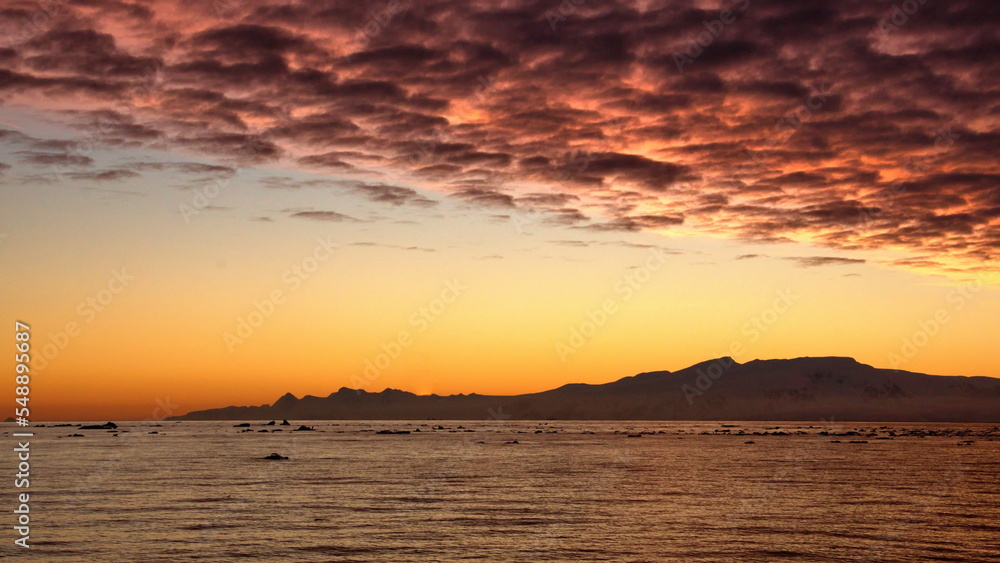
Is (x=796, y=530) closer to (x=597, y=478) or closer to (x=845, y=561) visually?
(x=845, y=561)

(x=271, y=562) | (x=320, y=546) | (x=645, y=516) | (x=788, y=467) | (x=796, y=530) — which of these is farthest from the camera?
(x=788, y=467)

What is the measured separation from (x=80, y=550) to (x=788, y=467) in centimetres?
8944

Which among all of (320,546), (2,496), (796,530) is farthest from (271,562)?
(2,496)

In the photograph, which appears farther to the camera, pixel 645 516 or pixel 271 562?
pixel 645 516

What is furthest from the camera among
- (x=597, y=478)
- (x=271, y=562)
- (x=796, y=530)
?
(x=597, y=478)

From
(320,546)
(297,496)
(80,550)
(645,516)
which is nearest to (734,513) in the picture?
(645,516)

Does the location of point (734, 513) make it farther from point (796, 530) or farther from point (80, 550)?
point (80, 550)

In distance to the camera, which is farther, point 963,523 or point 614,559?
point 963,523

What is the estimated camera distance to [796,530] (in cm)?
4931

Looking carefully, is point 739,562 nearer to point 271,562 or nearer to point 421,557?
point 421,557

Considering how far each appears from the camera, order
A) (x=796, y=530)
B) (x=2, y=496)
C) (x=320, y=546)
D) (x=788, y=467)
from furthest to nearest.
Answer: (x=788, y=467)
(x=2, y=496)
(x=796, y=530)
(x=320, y=546)

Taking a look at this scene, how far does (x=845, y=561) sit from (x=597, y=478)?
47797 mm

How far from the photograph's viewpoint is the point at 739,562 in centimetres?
3938

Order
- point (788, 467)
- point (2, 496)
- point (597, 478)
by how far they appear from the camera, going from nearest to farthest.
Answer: point (2, 496)
point (597, 478)
point (788, 467)
